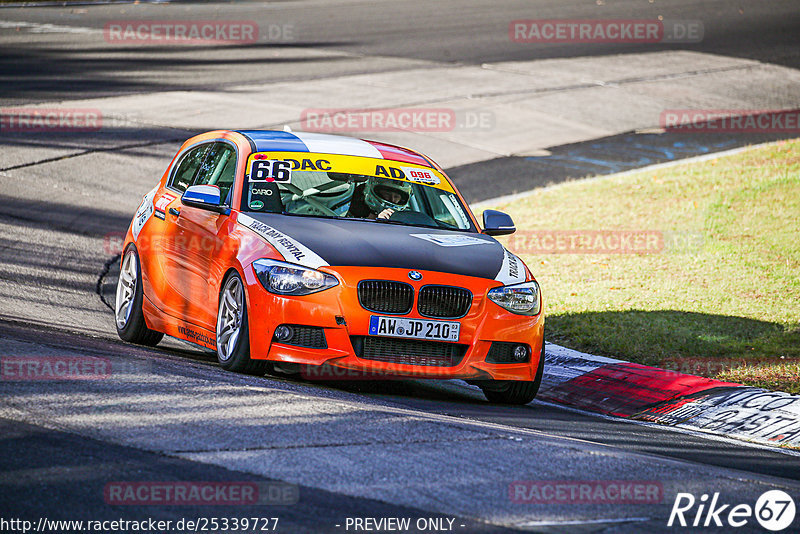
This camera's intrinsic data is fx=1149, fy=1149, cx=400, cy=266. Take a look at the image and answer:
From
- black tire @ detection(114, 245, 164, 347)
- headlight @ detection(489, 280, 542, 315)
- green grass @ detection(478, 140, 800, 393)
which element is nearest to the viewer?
headlight @ detection(489, 280, 542, 315)

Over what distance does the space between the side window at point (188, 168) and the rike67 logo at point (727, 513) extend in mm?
5277

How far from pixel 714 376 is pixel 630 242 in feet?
17.2

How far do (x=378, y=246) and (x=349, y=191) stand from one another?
3.50ft

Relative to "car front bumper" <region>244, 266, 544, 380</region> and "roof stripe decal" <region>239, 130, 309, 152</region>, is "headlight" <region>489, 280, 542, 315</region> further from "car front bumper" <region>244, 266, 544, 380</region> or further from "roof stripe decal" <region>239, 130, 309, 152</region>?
"roof stripe decal" <region>239, 130, 309, 152</region>

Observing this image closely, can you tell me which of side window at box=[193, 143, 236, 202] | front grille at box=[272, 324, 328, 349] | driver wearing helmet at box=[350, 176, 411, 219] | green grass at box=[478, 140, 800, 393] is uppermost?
side window at box=[193, 143, 236, 202]

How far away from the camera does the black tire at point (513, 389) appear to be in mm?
8352

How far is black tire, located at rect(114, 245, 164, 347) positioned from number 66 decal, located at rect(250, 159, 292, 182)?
4.76 ft

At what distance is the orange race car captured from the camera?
25.0ft

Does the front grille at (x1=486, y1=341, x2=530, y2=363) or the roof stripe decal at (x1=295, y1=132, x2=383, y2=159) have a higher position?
the roof stripe decal at (x1=295, y1=132, x2=383, y2=159)

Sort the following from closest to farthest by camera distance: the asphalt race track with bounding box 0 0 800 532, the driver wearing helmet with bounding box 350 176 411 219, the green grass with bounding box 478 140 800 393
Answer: the asphalt race track with bounding box 0 0 800 532 → the driver wearing helmet with bounding box 350 176 411 219 → the green grass with bounding box 478 140 800 393

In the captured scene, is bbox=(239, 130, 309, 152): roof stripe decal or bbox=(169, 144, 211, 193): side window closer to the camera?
bbox=(239, 130, 309, 152): roof stripe decal

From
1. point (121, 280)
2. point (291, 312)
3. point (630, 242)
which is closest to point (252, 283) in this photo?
point (291, 312)

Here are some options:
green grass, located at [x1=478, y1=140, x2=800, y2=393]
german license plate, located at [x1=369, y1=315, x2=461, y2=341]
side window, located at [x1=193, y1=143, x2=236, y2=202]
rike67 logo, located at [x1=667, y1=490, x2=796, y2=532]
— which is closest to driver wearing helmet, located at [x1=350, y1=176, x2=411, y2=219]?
side window, located at [x1=193, y1=143, x2=236, y2=202]

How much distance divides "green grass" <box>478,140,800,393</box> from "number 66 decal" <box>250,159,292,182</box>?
336cm
